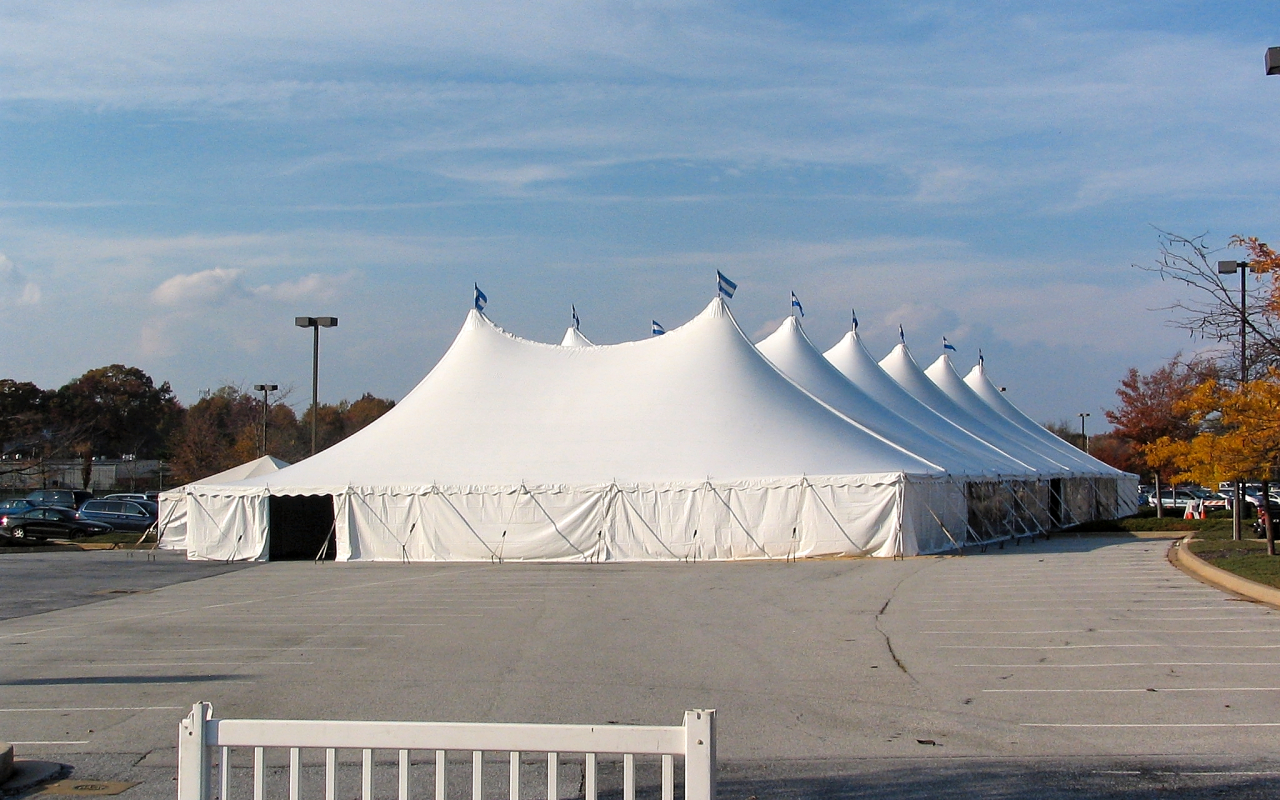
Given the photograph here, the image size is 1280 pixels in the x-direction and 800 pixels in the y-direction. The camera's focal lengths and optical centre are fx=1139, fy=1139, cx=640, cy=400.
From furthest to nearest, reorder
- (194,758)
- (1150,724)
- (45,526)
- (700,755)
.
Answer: (45,526), (1150,724), (194,758), (700,755)

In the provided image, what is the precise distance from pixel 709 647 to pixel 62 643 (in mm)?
6710

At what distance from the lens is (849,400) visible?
28.6 meters

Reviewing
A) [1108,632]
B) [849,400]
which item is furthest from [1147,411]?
[1108,632]

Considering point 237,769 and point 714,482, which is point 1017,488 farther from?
point 237,769

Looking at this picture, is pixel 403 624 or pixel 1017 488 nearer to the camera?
pixel 403 624

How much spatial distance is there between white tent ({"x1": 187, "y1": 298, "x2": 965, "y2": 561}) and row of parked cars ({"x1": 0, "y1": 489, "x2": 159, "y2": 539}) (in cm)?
841

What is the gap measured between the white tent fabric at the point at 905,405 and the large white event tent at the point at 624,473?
41 cm

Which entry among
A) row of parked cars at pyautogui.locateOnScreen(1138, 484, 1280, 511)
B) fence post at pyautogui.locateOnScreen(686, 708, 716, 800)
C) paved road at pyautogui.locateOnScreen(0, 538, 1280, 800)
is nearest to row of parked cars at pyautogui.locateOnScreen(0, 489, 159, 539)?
paved road at pyautogui.locateOnScreen(0, 538, 1280, 800)

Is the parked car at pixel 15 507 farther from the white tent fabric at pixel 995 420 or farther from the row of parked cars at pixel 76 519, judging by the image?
the white tent fabric at pixel 995 420

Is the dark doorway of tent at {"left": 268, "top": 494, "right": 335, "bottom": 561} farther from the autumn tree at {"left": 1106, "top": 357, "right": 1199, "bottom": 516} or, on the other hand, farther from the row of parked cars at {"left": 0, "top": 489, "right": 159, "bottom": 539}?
the autumn tree at {"left": 1106, "top": 357, "right": 1199, "bottom": 516}

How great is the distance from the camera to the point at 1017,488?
95.3ft

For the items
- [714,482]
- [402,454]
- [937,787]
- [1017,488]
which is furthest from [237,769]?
[1017,488]

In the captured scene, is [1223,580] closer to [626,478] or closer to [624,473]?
[626,478]

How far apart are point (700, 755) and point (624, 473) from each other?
19.1 metres
